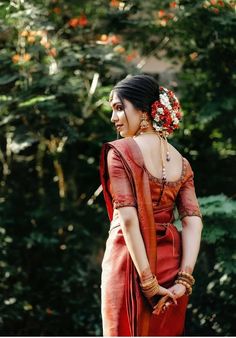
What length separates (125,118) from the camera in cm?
295

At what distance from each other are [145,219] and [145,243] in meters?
0.11

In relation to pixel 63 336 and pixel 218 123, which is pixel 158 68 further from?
pixel 63 336

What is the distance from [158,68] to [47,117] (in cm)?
222

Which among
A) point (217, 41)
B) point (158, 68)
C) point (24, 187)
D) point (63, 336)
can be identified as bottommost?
point (63, 336)

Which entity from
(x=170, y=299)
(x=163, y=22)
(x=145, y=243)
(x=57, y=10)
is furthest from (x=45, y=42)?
(x=170, y=299)

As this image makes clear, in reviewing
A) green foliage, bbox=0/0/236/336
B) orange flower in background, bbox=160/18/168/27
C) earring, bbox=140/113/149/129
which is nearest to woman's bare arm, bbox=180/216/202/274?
earring, bbox=140/113/149/129

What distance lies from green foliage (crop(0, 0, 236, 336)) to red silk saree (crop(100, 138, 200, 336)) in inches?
87.4

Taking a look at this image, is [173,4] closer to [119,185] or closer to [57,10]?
[57,10]

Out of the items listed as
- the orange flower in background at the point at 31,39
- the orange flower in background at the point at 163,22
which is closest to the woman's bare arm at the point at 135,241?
the orange flower in background at the point at 31,39

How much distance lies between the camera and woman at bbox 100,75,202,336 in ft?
9.16

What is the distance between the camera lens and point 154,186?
287 cm

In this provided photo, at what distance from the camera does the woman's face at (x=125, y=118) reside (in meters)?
2.94

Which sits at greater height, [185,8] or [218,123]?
[185,8]

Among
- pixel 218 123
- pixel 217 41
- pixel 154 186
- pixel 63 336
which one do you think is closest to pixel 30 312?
pixel 63 336
